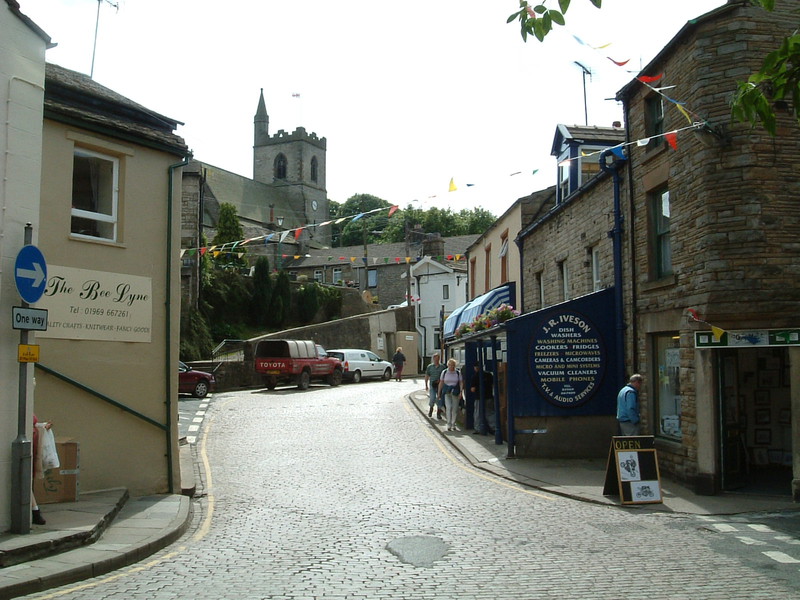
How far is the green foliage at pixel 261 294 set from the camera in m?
47.1

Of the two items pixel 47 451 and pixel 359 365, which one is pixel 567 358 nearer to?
pixel 47 451

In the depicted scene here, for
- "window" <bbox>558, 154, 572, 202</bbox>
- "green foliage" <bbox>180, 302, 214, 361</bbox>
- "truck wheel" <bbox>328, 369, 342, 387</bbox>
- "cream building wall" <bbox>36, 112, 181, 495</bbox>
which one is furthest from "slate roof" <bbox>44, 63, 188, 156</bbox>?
"green foliage" <bbox>180, 302, 214, 361</bbox>

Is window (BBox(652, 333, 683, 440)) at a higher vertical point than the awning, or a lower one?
lower

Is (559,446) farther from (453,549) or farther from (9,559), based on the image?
(9,559)

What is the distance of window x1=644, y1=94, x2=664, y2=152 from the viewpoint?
1339cm

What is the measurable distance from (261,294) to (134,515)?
37.9m

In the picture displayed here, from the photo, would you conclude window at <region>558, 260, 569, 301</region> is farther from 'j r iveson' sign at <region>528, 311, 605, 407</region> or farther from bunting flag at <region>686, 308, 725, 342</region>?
bunting flag at <region>686, 308, 725, 342</region>

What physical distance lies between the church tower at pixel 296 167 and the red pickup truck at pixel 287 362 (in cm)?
6492

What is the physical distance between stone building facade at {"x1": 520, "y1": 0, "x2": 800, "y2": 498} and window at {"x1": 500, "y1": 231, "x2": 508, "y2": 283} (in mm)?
10527

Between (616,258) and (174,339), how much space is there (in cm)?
831

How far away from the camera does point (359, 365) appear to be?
37188mm

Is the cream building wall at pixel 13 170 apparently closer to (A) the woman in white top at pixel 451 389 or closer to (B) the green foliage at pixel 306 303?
(A) the woman in white top at pixel 451 389

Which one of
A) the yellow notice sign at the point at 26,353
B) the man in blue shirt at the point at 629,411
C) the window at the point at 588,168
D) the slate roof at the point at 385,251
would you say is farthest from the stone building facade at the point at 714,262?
the slate roof at the point at 385,251

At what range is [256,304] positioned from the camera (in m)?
47.1
